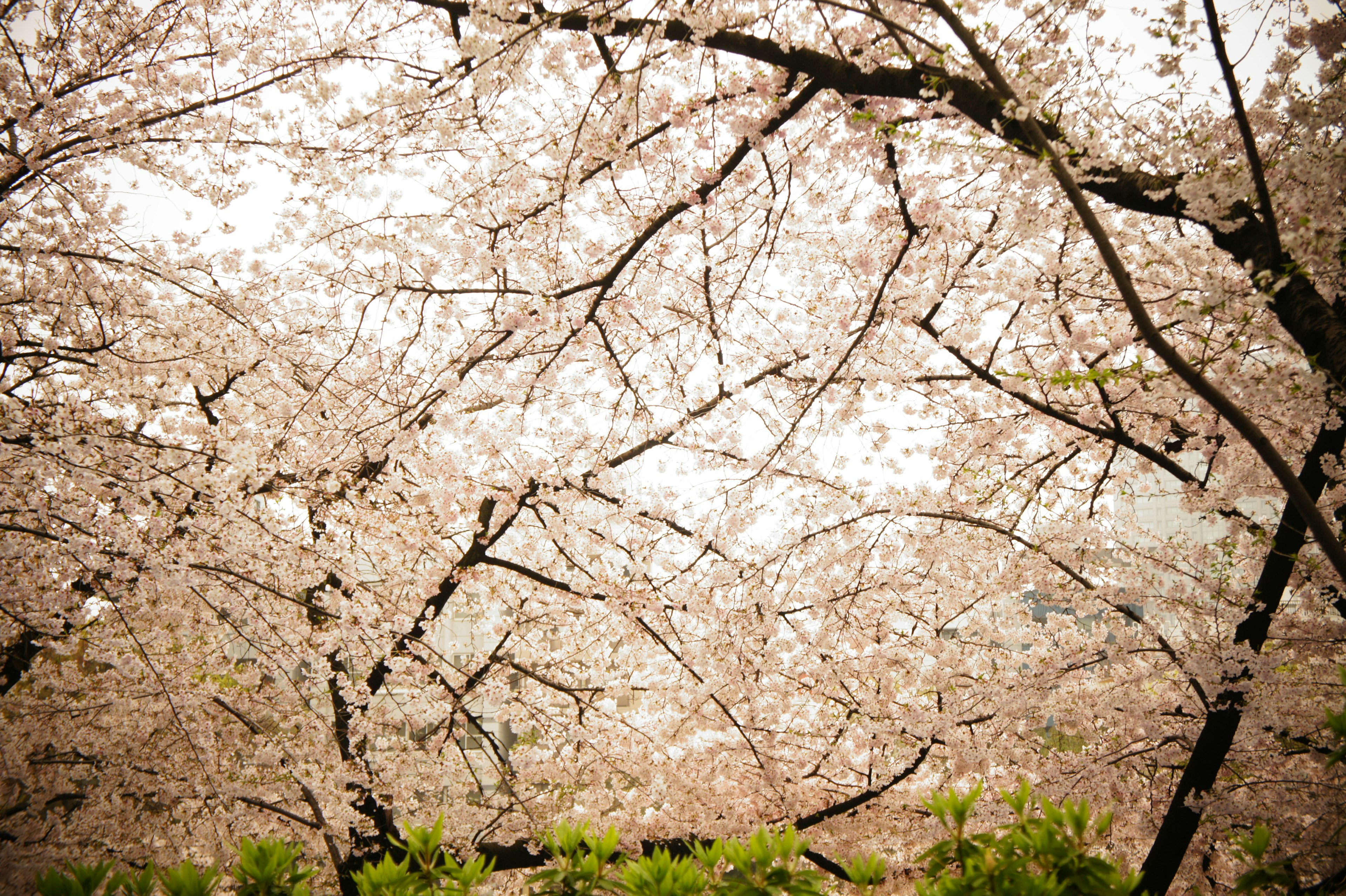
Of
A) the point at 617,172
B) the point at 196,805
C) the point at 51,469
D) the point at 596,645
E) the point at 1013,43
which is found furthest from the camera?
the point at 596,645

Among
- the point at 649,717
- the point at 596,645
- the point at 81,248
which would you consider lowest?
the point at 649,717

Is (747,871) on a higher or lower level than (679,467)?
lower

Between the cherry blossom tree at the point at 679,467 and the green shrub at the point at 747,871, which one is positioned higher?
the cherry blossom tree at the point at 679,467

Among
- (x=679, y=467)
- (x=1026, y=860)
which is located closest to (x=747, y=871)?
(x=1026, y=860)

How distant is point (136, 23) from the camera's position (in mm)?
5152

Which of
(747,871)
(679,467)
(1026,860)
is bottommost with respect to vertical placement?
(747,871)

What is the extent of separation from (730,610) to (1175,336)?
4812 millimetres

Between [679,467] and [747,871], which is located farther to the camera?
[679,467]

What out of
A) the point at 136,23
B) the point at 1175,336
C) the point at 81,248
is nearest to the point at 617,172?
the point at 136,23

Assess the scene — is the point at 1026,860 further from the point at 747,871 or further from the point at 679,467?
the point at 679,467

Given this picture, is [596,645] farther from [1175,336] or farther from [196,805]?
[1175,336]

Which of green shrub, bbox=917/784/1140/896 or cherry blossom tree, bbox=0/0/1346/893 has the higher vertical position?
cherry blossom tree, bbox=0/0/1346/893

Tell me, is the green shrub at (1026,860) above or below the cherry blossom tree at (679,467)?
below

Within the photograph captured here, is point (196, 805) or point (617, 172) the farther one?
point (196, 805)
